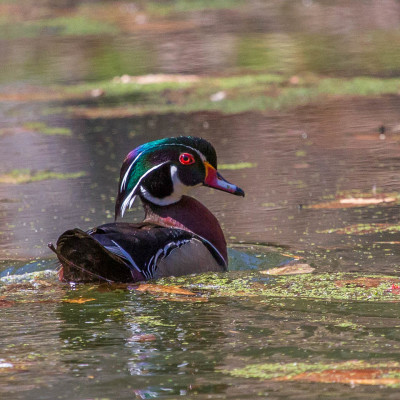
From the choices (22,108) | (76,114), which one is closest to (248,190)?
(76,114)

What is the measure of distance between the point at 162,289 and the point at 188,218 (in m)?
0.98

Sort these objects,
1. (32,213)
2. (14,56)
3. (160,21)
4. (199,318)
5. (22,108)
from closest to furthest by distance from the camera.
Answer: (199,318) < (32,213) < (22,108) < (14,56) < (160,21)

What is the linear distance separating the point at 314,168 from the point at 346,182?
725mm

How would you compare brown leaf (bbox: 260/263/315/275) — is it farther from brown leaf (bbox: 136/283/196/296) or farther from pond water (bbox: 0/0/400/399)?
brown leaf (bbox: 136/283/196/296)

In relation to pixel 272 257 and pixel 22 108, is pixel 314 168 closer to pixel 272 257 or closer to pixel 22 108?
pixel 272 257

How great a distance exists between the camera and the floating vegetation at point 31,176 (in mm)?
9477

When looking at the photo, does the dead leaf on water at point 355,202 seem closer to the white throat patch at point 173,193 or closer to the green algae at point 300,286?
the white throat patch at point 173,193

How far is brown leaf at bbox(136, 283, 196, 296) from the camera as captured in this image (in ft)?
18.5

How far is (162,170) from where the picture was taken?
659 centimetres

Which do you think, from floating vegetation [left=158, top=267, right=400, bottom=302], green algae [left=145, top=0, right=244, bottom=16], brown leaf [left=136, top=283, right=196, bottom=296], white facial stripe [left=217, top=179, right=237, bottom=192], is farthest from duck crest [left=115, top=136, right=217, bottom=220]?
green algae [left=145, top=0, right=244, bottom=16]

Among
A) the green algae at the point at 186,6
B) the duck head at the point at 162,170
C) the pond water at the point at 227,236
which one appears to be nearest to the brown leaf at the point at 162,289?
the pond water at the point at 227,236

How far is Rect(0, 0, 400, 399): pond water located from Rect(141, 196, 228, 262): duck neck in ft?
0.80

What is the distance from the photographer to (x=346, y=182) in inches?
338

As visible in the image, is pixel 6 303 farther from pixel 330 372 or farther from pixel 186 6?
pixel 186 6
